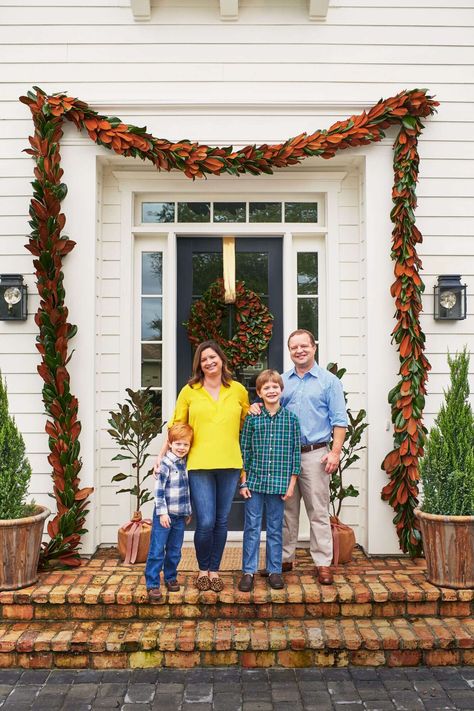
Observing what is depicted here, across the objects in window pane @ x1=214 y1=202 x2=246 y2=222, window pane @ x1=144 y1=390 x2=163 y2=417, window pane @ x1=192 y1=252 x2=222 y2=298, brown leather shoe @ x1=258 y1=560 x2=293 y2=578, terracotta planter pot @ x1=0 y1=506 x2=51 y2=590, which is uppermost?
window pane @ x1=214 y1=202 x2=246 y2=222

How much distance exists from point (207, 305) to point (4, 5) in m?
A: 2.69

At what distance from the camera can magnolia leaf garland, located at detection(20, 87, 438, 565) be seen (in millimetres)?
4277

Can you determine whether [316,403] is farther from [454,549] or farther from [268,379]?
[454,549]

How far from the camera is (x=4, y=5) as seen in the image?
4551mm

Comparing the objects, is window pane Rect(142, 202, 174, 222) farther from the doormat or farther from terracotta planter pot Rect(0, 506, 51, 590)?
the doormat

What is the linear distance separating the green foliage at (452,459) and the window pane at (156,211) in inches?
97.5

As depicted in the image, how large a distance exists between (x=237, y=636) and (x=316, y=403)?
1.41m

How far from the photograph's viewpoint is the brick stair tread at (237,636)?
3.31m

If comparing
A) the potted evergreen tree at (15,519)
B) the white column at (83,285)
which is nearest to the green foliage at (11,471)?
the potted evergreen tree at (15,519)

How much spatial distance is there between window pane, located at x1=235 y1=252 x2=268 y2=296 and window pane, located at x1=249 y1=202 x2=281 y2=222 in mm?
284

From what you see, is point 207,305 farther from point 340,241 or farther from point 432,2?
point 432,2

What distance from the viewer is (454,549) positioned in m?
3.60

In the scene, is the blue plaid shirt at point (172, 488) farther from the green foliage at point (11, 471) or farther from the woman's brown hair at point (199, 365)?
the green foliage at point (11, 471)

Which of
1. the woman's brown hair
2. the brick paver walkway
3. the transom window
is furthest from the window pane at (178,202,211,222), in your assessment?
the brick paver walkway
